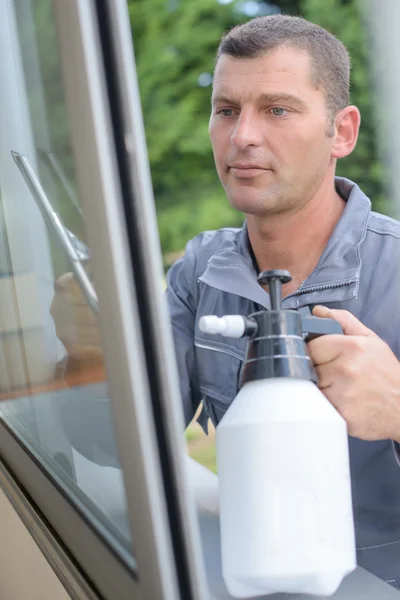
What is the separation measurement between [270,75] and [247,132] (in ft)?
0.31

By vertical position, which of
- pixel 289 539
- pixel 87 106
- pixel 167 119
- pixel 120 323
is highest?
pixel 167 119

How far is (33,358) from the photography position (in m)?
1.29

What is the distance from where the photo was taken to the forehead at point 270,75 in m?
1.12

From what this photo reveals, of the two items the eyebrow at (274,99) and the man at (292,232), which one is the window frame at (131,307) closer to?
the man at (292,232)

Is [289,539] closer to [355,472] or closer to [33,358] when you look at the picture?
[355,472]

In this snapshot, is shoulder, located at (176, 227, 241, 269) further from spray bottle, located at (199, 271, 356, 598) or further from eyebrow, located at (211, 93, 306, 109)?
spray bottle, located at (199, 271, 356, 598)

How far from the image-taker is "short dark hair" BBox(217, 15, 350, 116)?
3.79 feet

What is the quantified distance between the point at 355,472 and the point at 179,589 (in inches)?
19.9

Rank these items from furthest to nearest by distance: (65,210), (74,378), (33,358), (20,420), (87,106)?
(20,420) < (33,358) < (74,378) < (65,210) < (87,106)

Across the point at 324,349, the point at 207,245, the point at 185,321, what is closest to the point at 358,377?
the point at 324,349

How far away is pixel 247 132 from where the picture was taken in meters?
1.13

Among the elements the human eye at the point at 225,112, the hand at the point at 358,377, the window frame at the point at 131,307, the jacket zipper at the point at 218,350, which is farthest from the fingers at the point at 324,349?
the human eye at the point at 225,112

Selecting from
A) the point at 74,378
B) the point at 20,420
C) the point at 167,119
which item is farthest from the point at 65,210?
the point at 167,119

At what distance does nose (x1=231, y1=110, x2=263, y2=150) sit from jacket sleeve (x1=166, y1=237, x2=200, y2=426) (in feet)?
0.93
